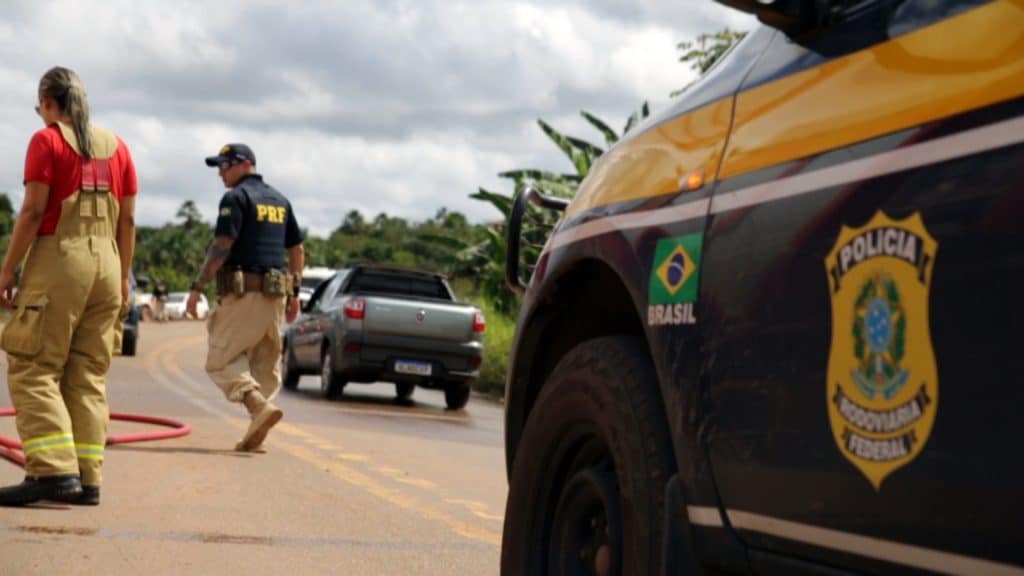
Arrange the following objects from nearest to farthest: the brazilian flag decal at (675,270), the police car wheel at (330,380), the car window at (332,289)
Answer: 1. the brazilian flag decal at (675,270)
2. the police car wheel at (330,380)
3. the car window at (332,289)

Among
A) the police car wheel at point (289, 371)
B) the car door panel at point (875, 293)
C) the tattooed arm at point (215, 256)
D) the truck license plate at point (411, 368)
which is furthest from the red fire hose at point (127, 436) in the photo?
the police car wheel at point (289, 371)

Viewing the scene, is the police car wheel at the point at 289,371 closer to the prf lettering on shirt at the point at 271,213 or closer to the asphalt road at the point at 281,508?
the asphalt road at the point at 281,508

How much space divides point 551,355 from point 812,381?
5.93 feet

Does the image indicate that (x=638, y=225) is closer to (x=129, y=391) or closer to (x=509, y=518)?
(x=509, y=518)

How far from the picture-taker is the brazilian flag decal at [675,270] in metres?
3.74

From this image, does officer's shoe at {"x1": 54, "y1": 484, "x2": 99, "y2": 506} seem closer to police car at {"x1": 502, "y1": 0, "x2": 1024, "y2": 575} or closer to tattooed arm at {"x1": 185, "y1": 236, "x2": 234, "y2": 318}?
tattooed arm at {"x1": 185, "y1": 236, "x2": 234, "y2": 318}

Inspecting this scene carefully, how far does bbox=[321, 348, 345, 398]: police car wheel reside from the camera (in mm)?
20172

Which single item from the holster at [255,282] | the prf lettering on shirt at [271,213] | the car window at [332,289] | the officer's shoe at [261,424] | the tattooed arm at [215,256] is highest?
the car window at [332,289]

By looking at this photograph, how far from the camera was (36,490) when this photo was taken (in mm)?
8109

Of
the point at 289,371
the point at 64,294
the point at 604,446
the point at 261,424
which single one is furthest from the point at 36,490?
the point at 289,371

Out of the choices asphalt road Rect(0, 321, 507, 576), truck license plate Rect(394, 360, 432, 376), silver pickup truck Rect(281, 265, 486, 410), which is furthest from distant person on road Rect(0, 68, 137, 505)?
truck license plate Rect(394, 360, 432, 376)

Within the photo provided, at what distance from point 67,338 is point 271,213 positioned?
12.3ft

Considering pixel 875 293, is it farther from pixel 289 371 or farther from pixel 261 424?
pixel 289 371

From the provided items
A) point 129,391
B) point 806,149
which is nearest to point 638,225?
point 806,149
